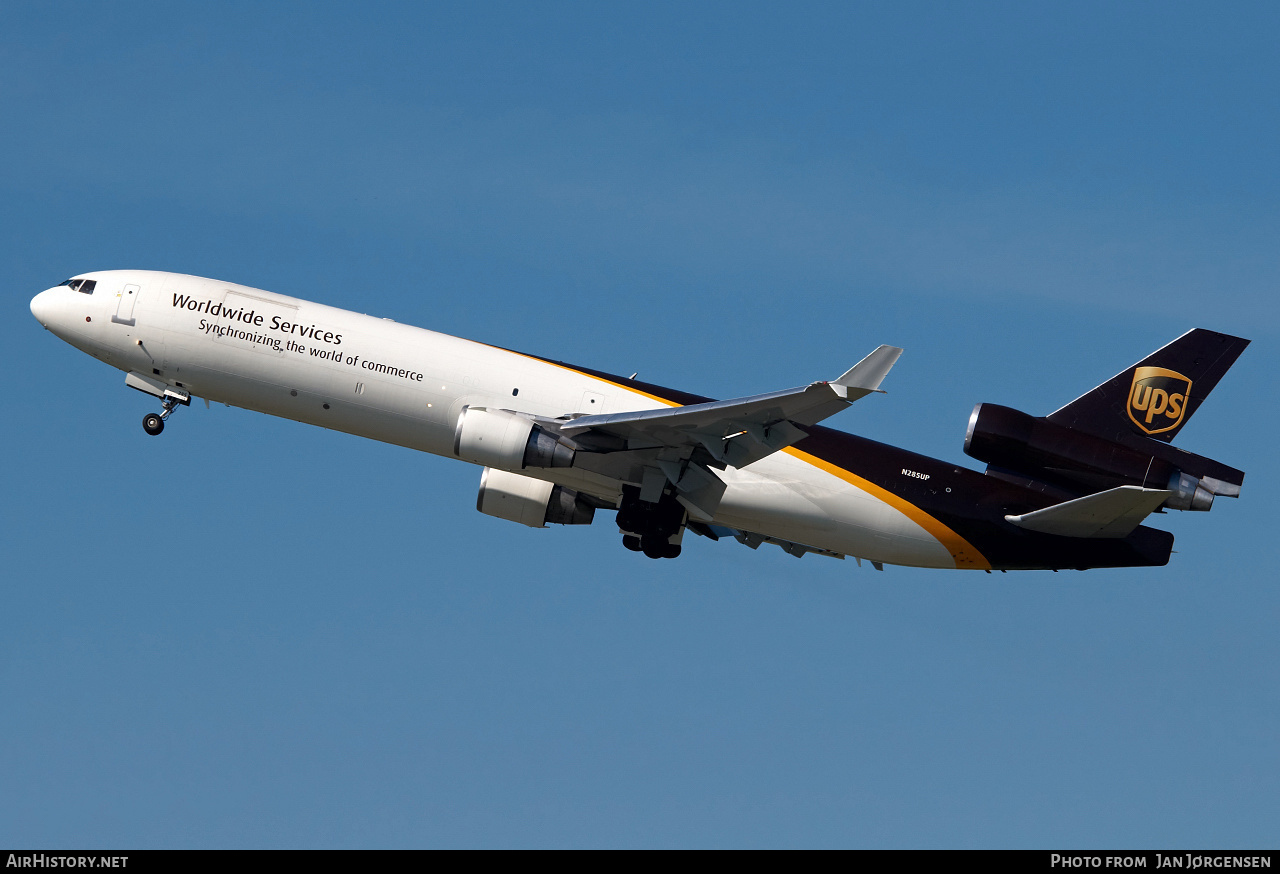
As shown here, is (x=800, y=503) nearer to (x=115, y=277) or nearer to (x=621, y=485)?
(x=621, y=485)

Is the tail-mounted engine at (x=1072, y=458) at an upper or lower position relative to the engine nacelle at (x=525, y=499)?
upper

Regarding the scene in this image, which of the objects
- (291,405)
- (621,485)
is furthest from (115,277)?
(621,485)

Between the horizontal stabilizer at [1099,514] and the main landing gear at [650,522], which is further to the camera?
the main landing gear at [650,522]

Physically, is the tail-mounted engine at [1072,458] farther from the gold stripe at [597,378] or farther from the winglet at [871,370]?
the gold stripe at [597,378]

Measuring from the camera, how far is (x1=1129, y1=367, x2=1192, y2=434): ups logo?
36.6 m

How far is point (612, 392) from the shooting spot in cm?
3653

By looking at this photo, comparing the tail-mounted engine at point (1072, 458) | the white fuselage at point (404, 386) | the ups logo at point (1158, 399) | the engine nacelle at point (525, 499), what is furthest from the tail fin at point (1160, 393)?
the engine nacelle at point (525, 499)

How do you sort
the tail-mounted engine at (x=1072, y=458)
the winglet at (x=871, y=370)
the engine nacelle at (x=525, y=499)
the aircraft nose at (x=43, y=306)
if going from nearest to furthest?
1. the winglet at (x=871, y=370)
2. the tail-mounted engine at (x=1072, y=458)
3. the engine nacelle at (x=525, y=499)
4. the aircraft nose at (x=43, y=306)

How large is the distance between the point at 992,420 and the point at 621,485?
33.8 feet

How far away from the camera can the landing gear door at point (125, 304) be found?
37094 mm

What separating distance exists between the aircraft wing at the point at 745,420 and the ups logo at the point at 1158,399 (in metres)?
10.6

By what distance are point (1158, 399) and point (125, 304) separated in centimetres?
2955

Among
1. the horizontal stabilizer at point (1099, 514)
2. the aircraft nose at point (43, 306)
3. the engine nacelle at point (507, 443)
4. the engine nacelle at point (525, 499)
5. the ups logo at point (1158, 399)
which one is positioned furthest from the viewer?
the aircraft nose at point (43, 306)
